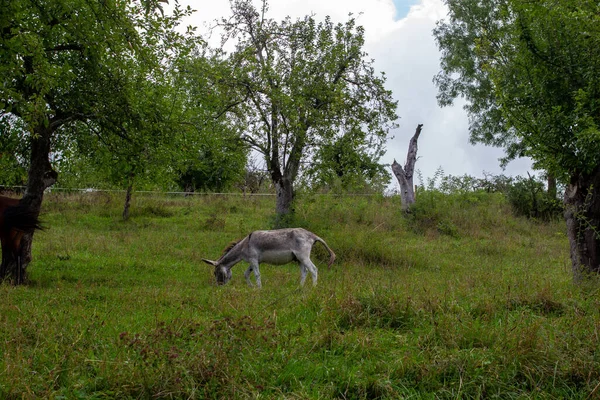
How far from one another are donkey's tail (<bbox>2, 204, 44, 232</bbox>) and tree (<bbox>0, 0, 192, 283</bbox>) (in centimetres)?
50

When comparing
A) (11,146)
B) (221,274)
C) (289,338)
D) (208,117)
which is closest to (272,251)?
(221,274)

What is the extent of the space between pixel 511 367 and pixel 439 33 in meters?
35.1

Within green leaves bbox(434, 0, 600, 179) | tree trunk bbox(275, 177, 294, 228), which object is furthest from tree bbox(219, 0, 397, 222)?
green leaves bbox(434, 0, 600, 179)

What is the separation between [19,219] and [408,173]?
61.8 ft

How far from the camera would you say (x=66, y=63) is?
11.6 metres

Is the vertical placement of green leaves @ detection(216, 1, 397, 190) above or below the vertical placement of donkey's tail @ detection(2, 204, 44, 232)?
above

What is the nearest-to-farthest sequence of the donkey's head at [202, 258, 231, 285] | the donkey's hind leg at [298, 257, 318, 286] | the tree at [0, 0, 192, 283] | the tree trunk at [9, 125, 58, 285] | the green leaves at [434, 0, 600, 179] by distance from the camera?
the tree at [0, 0, 192, 283] < the green leaves at [434, 0, 600, 179] < the tree trunk at [9, 125, 58, 285] < the donkey's hind leg at [298, 257, 318, 286] < the donkey's head at [202, 258, 231, 285]

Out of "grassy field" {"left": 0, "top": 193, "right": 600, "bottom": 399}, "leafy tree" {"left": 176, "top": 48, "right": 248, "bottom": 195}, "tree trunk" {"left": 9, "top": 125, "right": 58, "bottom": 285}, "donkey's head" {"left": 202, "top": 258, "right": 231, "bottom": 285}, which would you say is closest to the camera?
"grassy field" {"left": 0, "top": 193, "right": 600, "bottom": 399}

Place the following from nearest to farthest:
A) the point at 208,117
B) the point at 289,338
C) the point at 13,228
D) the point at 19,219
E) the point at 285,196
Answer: the point at 289,338
the point at 19,219
the point at 13,228
the point at 208,117
the point at 285,196


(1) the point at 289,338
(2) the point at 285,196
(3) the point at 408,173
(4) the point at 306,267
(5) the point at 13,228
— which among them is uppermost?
(3) the point at 408,173

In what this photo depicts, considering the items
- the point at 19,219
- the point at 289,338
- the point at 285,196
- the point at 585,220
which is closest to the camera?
the point at 289,338

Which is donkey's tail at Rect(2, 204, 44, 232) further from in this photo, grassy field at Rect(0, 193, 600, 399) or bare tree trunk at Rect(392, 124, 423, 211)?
bare tree trunk at Rect(392, 124, 423, 211)

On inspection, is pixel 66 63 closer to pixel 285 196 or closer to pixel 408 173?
pixel 285 196

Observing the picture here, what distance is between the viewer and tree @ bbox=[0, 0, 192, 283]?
945 centimetres
